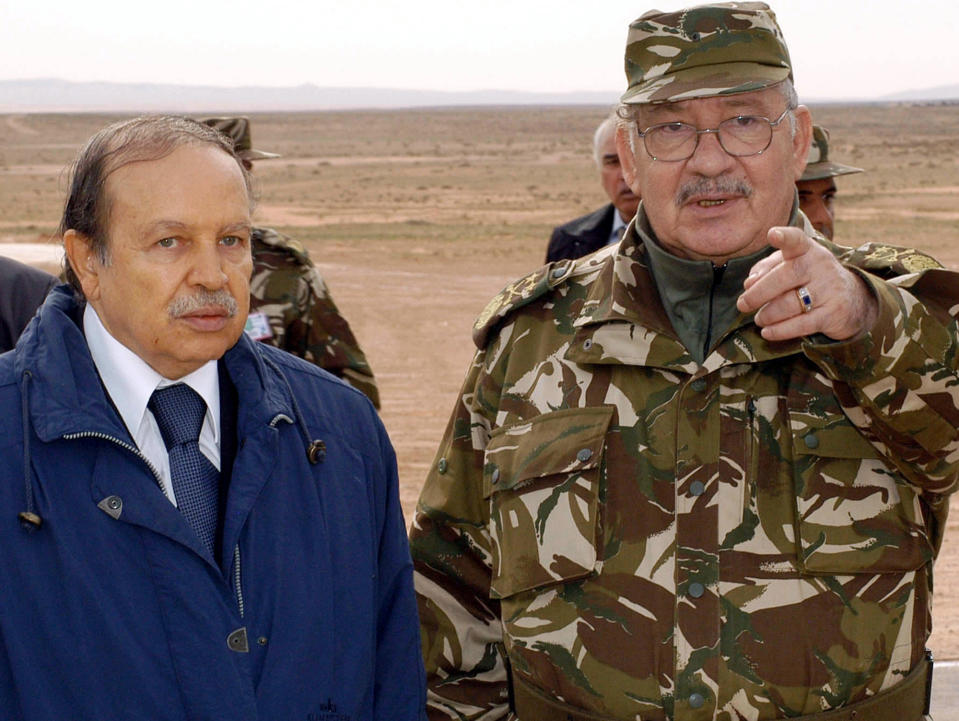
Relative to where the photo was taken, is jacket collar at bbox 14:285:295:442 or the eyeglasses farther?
the eyeglasses

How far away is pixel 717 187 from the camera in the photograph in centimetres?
274

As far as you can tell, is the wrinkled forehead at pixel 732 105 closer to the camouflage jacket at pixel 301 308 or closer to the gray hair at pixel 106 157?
the gray hair at pixel 106 157

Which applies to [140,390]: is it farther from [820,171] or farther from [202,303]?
[820,171]

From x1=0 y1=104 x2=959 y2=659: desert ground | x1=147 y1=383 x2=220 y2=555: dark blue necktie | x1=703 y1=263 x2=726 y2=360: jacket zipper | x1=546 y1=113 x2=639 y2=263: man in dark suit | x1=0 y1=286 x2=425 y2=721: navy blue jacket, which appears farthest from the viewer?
x1=0 y1=104 x2=959 y2=659: desert ground

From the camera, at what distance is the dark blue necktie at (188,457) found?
7.41 feet

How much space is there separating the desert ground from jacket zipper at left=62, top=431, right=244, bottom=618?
606mm

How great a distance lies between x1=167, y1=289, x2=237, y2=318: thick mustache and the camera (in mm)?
2305

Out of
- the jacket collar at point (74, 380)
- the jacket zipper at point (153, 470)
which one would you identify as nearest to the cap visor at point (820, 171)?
the jacket collar at point (74, 380)

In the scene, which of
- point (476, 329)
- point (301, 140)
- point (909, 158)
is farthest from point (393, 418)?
point (301, 140)

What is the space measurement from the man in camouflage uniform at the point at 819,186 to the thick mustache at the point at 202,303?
2818 millimetres

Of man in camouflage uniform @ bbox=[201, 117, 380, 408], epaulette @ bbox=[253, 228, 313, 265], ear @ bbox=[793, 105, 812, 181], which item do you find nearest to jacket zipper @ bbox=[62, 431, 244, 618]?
ear @ bbox=[793, 105, 812, 181]

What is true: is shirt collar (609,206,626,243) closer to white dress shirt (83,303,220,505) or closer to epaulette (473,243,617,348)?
epaulette (473,243,617,348)

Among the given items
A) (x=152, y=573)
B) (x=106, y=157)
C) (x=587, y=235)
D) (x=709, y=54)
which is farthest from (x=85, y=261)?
(x=587, y=235)

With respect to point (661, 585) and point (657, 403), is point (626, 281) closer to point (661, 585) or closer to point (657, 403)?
point (657, 403)
